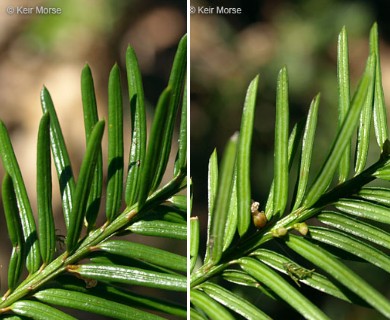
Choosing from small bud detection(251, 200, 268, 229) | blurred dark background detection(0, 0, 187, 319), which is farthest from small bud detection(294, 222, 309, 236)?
blurred dark background detection(0, 0, 187, 319)

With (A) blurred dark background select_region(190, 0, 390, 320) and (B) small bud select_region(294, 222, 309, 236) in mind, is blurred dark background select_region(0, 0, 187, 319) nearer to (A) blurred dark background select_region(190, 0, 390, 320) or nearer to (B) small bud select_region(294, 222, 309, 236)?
(A) blurred dark background select_region(190, 0, 390, 320)

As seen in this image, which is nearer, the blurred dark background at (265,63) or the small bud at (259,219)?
the small bud at (259,219)

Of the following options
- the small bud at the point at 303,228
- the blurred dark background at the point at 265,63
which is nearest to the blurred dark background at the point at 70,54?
the blurred dark background at the point at 265,63

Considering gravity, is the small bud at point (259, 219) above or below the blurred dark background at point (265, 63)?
below

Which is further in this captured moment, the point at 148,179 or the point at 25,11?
the point at 25,11

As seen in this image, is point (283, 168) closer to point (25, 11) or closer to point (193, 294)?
point (193, 294)

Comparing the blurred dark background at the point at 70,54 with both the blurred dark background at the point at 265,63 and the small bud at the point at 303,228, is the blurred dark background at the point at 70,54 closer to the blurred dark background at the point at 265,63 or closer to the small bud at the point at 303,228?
the blurred dark background at the point at 265,63

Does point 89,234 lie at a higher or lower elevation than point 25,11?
lower

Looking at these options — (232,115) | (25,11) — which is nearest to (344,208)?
(232,115)
